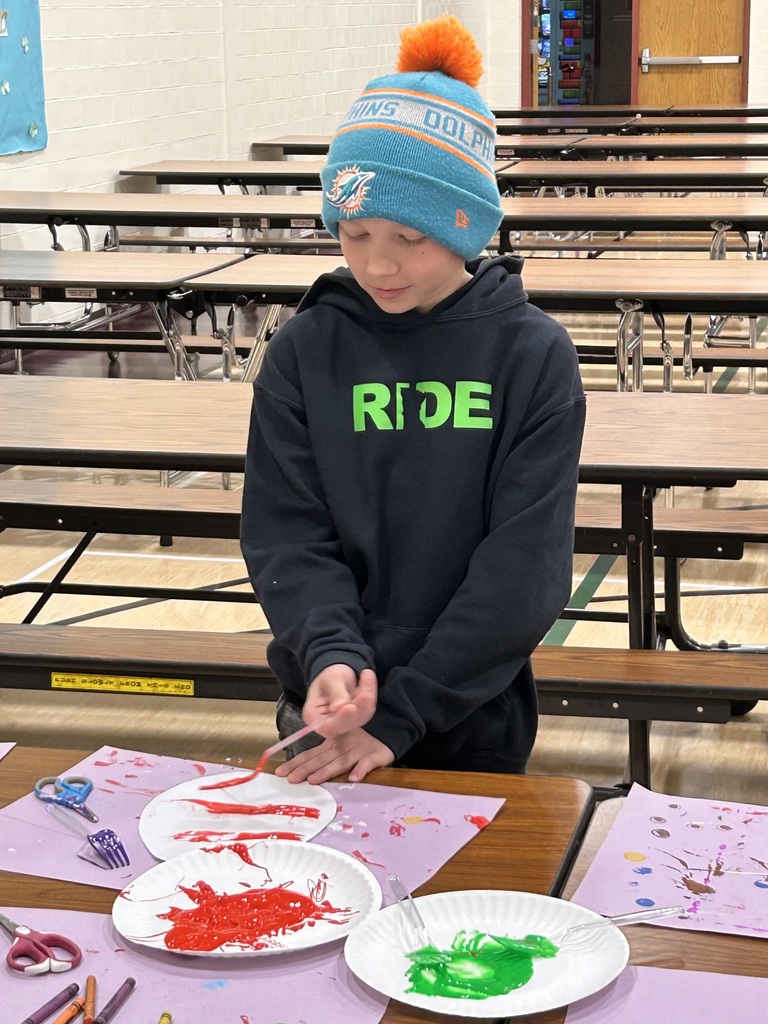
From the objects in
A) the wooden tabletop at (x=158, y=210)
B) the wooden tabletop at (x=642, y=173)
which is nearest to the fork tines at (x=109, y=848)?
the wooden tabletop at (x=158, y=210)

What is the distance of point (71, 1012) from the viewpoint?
79 cm

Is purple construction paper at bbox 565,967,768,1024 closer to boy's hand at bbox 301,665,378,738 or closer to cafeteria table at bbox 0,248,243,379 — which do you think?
boy's hand at bbox 301,665,378,738

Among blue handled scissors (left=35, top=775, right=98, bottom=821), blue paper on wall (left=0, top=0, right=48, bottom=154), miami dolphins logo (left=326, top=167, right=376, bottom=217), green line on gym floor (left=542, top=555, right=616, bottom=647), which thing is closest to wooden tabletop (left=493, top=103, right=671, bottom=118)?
blue paper on wall (left=0, top=0, right=48, bottom=154)

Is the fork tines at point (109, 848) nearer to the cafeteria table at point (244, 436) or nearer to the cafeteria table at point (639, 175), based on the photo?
the cafeteria table at point (244, 436)

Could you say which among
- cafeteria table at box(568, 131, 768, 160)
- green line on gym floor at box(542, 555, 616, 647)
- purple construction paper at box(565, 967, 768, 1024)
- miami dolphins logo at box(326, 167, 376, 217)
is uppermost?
cafeteria table at box(568, 131, 768, 160)

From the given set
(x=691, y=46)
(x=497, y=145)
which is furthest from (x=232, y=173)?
(x=691, y=46)

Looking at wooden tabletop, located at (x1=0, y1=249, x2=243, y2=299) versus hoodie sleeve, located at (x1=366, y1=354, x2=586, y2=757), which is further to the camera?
wooden tabletop, located at (x1=0, y1=249, x2=243, y2=299)

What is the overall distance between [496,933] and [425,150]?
677 mm

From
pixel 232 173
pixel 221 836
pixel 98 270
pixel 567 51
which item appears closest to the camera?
pixel 221 836

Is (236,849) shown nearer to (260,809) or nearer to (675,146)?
(260,809)

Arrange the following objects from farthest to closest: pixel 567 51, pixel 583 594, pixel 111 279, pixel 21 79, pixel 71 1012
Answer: pixel 567 51 → pixel 21 79 → pixel 111 279 → pixel 583 594 → pixel 71 1012

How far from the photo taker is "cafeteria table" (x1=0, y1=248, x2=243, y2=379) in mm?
3613

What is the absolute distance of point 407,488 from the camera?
1278 mm

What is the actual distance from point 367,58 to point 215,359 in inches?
205
